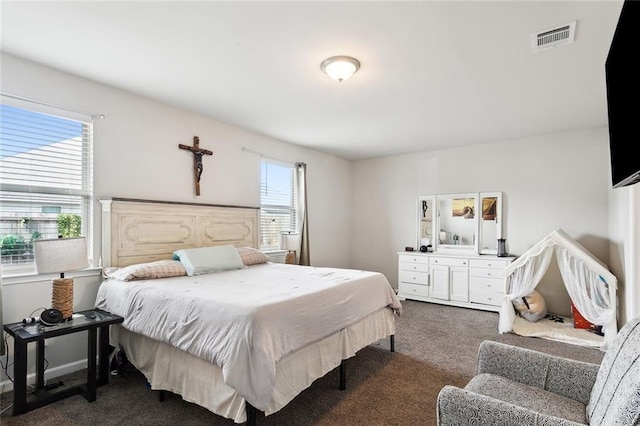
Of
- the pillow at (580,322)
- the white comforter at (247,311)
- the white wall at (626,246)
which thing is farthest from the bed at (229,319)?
the pillow at (580,322)

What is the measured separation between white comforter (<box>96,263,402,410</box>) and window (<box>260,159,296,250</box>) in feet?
5.77

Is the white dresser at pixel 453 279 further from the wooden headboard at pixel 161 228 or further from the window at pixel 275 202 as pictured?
the wooden headboard at pixel 161 228

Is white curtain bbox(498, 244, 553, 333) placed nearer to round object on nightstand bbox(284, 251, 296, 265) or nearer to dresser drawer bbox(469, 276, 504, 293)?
dresser drawer bbox(469, 276, 504, 293)

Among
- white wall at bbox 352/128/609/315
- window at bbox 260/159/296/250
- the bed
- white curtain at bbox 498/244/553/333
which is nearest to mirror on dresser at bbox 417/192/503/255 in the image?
white wall at bbox 352/128/609/315

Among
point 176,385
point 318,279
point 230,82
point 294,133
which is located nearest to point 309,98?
point 230,82

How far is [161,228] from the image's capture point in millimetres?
3578

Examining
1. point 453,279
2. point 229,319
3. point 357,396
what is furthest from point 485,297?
point 229,319

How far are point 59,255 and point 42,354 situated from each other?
798mm

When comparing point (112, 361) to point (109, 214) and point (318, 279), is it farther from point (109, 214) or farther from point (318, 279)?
point (318, 279)

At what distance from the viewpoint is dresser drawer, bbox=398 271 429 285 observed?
5.46m

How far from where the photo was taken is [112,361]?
2.90 m

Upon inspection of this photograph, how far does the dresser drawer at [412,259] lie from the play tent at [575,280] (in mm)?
1367

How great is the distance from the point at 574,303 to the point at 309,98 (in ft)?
13.0

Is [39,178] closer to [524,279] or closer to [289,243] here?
[289,243]
